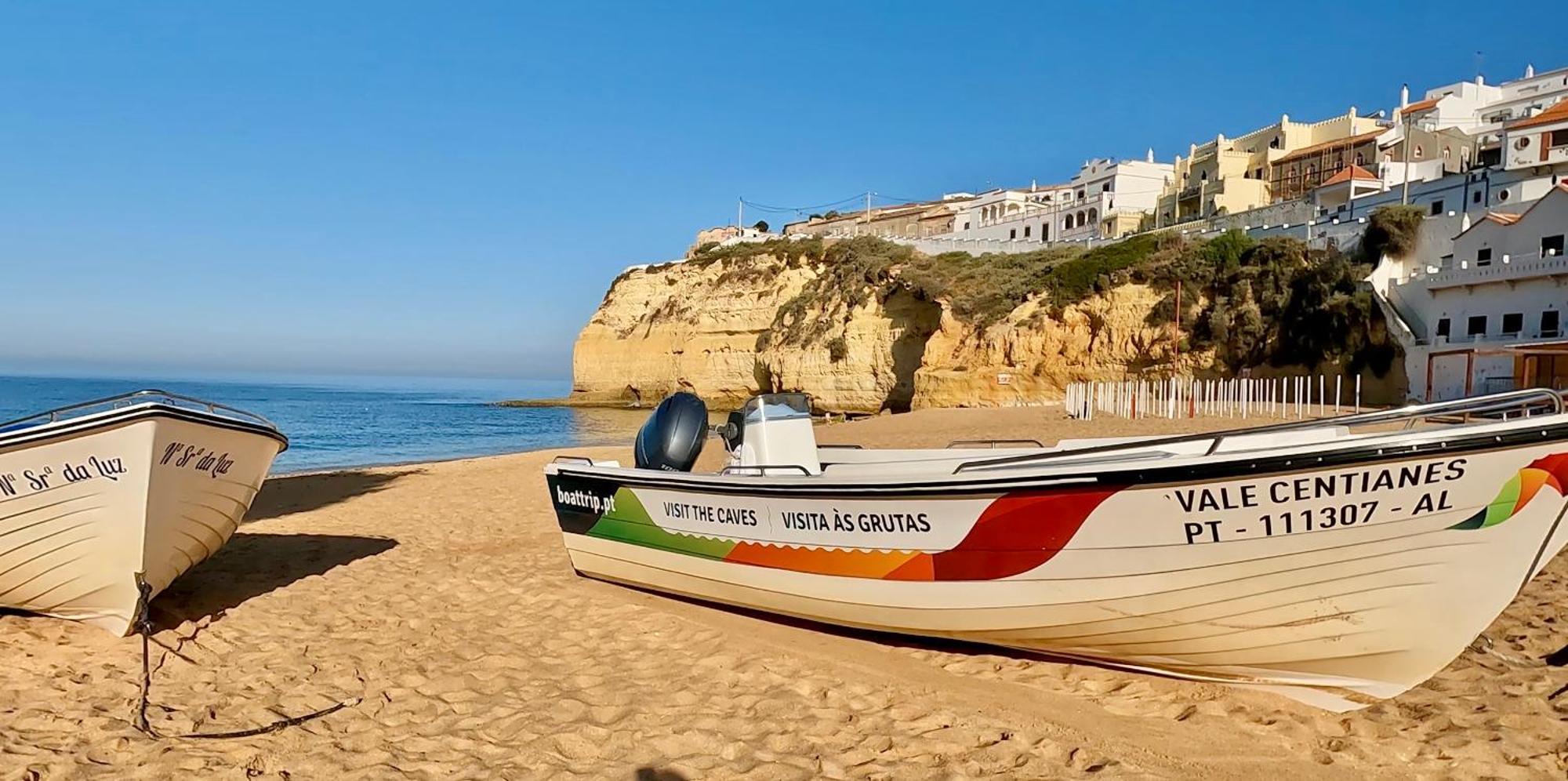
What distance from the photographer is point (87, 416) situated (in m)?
5.38

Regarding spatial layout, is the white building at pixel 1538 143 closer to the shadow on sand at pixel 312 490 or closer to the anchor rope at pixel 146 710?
the shadow on sand at pixel 312 490

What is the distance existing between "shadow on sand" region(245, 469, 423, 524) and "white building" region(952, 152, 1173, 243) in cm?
4063

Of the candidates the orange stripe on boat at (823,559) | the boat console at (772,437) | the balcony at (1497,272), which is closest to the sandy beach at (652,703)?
the orange stripe on boat at (823,559)

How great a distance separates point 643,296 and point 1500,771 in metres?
57.3

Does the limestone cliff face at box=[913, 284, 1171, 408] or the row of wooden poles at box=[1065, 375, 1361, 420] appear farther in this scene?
the limestone cliff face at box=[913, 284, 1171, 408]

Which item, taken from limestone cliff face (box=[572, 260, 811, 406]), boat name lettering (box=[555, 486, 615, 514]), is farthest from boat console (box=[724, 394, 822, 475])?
limestone cliff face (box=[572, 260, 811, 406])

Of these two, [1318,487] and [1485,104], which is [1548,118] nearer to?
[1485,104]

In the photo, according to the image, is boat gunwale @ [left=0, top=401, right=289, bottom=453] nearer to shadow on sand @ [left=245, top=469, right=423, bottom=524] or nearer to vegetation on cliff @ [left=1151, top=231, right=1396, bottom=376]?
shadow on sand @ [left=245, top=469, right=423, bottom=524]

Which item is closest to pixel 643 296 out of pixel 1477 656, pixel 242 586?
pixel 242 586

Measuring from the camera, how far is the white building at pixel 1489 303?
2270 cm

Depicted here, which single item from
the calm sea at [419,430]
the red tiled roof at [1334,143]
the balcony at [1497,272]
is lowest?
the calm sea at [419,430]

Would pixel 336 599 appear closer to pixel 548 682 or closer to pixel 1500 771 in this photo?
pixel 548 682

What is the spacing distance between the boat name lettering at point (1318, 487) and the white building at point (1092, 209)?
48.9m

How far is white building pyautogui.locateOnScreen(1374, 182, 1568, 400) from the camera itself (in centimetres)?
2270
